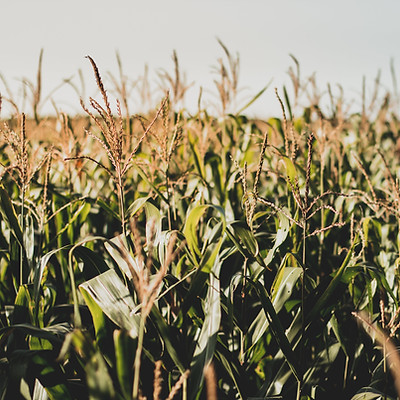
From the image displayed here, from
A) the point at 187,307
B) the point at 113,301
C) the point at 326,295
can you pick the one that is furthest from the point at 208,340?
the point at 326,295

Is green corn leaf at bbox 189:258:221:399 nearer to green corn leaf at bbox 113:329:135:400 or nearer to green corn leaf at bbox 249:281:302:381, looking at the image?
green corn leaf at bbox 249:281:302:381

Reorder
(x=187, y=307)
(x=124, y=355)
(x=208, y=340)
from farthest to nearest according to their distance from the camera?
(x=187, y=307)
(x=208, y=340)
(x=124, y=355)

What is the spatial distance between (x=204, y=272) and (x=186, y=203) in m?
1.35

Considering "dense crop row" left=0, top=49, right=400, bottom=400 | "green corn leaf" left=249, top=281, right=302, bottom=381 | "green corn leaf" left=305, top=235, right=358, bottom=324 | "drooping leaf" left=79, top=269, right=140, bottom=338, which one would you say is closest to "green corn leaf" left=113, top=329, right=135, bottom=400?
"dense crop row" left=0, top=49, right=400, bottom=400

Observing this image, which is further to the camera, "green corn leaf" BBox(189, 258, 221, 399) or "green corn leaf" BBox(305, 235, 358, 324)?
"green corn leaf" BBox(305, 235, 358, 324)

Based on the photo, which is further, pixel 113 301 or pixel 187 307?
pixel 187 307

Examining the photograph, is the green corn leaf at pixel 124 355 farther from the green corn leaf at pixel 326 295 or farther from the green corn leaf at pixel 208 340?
the green corn leaf at pixel 326 295

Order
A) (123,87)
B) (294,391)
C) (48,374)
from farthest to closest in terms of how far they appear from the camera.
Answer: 1. (123,87)
2. (294,391)
3. (48,374)

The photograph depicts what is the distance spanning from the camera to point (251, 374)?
1505mm

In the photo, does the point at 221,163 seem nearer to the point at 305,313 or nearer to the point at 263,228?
the point at 263,228

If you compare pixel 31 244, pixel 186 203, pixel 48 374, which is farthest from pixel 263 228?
pixel 48 374

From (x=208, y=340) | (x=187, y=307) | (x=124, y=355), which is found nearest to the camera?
(x=124, y=355)

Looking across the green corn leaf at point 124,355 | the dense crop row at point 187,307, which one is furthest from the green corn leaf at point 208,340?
the green corn leaf at point 124,355

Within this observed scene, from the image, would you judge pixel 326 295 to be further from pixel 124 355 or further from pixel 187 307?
pixel 124 355
